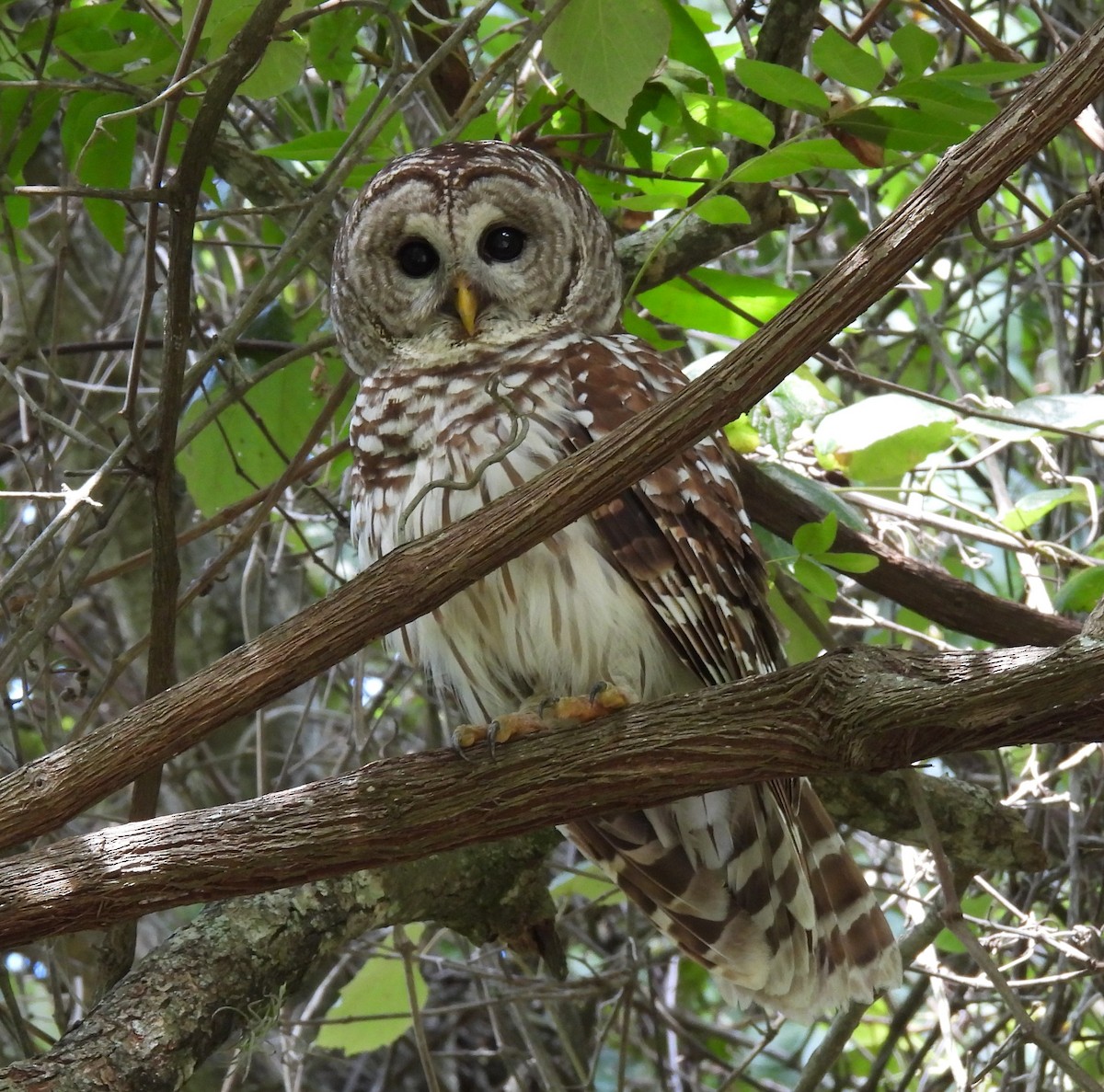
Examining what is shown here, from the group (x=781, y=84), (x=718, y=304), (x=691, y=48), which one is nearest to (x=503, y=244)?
(x=718, y=304)

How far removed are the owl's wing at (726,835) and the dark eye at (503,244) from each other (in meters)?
0.29

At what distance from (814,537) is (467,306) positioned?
81 centimetres

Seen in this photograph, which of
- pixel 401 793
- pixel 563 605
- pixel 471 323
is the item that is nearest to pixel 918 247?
pixel 401 793

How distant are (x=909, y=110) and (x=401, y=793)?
4.29ft

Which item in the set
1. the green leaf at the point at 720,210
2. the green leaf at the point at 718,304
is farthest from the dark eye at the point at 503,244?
the green leaf at the point at 720,210

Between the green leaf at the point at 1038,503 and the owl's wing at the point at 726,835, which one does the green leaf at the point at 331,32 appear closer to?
the owl's wing at the point at 726,835

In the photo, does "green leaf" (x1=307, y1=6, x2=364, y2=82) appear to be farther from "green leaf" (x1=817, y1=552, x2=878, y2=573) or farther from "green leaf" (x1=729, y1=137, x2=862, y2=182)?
"green leaf" (x1=817, y1=552, x2=878, y2=573)

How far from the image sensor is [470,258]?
2732 millimetres

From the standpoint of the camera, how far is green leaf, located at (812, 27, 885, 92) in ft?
6.77

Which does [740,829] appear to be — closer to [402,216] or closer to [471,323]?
[471,323]

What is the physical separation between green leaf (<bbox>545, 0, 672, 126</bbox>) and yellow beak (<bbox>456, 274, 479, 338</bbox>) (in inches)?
23.6

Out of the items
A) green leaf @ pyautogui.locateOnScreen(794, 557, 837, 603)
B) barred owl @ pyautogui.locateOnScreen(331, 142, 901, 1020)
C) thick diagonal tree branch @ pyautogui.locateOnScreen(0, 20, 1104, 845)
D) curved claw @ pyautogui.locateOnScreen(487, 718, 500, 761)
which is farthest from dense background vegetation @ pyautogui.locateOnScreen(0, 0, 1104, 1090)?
curved claw @ pyautogui.locateOnScreen(487, 718, 500, 761)

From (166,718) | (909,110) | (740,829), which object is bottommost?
(740,829)

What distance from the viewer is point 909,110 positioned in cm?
215
